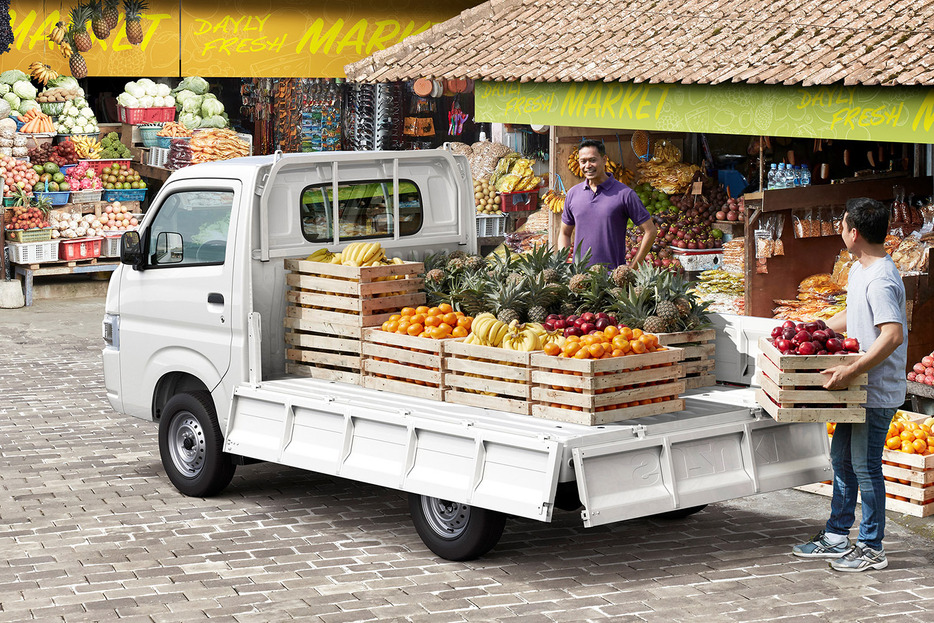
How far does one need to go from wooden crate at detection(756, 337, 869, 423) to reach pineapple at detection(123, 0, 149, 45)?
14.0 meters

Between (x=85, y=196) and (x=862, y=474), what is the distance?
13.3 metres

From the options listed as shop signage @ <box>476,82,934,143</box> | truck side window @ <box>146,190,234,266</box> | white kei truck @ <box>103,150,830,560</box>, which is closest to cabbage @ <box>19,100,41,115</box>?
shop signage @ <box>476,82,934,143</box>

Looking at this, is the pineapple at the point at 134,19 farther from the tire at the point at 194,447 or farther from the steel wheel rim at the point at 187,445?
the steel wheel rim at the point at 187,445

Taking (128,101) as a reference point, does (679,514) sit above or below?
below

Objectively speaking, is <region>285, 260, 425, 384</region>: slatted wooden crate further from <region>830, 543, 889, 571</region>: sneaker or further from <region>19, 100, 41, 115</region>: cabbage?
<region>19, 100, 41, 115</region>: cabbage

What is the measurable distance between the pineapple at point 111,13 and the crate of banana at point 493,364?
12560mm

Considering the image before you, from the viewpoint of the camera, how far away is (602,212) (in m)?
9.66

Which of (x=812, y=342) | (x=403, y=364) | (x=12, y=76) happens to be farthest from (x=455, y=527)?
(x=12, y=76)

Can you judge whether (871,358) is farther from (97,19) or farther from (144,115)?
(144,115)

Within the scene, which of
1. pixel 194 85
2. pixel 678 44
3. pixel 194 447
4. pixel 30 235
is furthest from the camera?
pixel 194 85

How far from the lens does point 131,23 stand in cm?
1858

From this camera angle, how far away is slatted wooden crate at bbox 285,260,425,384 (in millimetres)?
7980

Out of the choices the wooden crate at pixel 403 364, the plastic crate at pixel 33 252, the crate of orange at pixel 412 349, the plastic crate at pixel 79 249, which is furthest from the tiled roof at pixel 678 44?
the plastic crate at pixel 33 252

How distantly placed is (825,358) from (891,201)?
6363 millimetres
